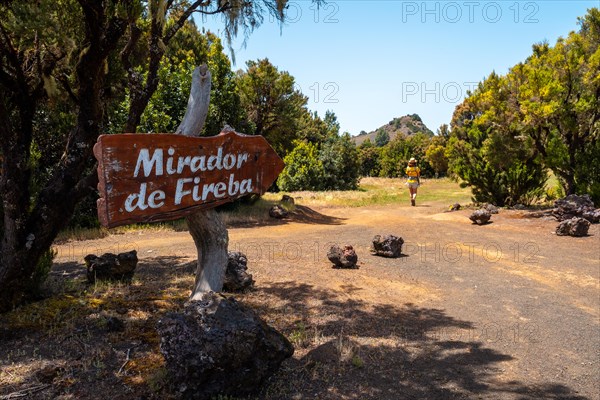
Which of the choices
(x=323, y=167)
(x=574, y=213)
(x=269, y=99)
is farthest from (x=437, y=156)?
(x=574, y=213)

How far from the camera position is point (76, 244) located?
10531 mm

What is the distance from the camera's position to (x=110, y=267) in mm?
6367

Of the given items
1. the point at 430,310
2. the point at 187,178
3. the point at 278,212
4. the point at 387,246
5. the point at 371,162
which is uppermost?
the point at 371,162

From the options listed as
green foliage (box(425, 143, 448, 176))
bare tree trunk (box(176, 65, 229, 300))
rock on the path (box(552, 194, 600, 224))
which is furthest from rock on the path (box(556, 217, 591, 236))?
green foliage (box(425, 143, 448, 176))

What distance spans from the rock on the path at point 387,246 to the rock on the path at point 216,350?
20.0 feet

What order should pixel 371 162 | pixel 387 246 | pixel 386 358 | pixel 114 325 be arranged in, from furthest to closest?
1. pixel 371 162
2. pixel 387 246
3. pixel 114 325
4. pixel 386 358

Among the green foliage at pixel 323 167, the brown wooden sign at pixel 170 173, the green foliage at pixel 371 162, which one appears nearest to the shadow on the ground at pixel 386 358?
the brown wooden sign at pixel 170 173

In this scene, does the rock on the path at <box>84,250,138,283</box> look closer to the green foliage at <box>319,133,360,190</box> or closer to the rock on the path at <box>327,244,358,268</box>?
the rock on the path at <box>327,244,358,268</box>

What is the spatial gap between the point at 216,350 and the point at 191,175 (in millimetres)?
1439

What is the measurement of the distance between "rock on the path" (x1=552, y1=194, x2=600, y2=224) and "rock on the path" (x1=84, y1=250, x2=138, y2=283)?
1263 centimetres

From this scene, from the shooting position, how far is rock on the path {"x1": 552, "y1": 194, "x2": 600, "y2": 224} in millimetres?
12573

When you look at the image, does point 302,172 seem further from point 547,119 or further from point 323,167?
point 547,119

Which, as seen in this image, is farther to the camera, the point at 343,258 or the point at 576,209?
the point at 576,209

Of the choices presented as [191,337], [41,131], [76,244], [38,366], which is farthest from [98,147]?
[41,131]
